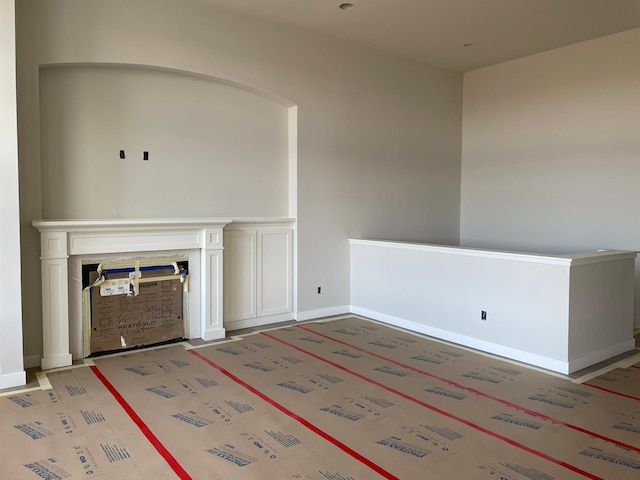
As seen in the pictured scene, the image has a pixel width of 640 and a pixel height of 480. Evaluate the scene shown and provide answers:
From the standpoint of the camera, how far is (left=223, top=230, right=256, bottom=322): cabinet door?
5.21 m

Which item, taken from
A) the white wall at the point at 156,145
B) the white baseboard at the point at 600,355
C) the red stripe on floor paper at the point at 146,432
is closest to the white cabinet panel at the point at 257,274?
the white wall at the point at 156,145

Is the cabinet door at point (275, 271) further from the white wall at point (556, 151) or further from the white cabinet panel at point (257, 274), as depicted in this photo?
the white wall at point (556, 151)

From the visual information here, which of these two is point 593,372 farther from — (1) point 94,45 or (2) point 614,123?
(1) point 94,45

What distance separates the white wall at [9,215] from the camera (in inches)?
139

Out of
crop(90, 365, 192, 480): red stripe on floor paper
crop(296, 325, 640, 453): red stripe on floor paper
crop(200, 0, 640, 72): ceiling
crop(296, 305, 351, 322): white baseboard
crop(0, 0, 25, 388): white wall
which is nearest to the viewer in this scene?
crop(90, 365, 192, 480): red stripe on floor paper

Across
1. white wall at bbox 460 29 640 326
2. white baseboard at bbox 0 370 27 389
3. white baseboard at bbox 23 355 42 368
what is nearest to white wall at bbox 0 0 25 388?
white baseboard at bbox 0 370 27 389

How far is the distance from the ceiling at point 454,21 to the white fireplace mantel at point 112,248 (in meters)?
2.29

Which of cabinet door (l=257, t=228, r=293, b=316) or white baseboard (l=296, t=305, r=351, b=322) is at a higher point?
cabinet door (l=257, t=228, r=293, b=316)

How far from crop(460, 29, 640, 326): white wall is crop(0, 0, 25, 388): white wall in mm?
5917

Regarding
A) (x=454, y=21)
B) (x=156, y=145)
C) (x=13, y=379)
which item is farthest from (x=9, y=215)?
(x=454, y=21)

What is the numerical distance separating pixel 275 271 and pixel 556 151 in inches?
157

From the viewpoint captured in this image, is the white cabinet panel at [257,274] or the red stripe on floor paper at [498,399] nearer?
the red stripe on floor paper at [498,399]

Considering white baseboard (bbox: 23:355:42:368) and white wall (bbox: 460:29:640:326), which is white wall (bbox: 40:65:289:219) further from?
→ white wall (bbox: 460:29:640:326)

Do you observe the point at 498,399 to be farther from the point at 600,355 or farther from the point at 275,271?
the point at 275,271
